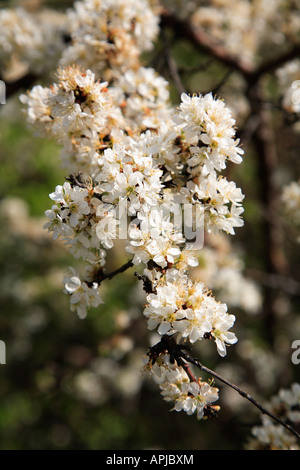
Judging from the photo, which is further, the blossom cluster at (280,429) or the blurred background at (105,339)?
the blurred background at (105,339)

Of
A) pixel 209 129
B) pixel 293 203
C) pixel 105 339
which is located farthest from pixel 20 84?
pixel 105 339

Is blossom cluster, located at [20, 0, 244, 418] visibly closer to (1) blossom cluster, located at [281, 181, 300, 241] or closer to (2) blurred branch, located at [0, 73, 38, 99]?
(2) blurred branch, located at [0, 73, 38, 99]

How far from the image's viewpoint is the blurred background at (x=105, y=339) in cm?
504

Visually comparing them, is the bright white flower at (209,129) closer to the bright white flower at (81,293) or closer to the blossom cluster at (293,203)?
the bright white flower at (81,293)

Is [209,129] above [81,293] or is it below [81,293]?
above

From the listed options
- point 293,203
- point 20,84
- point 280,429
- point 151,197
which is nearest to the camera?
point 151,197

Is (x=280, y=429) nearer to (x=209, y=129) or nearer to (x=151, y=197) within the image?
(x=151, y=197)

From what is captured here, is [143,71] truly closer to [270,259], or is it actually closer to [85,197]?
[85,197]

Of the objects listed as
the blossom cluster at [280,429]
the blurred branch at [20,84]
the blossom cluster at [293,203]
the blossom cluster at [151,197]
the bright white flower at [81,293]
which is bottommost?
the blossom cluster at [280,429]

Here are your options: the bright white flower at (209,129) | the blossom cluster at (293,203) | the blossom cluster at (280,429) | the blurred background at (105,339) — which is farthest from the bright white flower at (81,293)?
the blurred background at (105,339)

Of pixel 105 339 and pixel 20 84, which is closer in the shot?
pixel 20 84

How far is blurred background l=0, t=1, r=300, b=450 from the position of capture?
16.5ft

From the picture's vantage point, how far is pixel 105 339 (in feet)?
16.0
